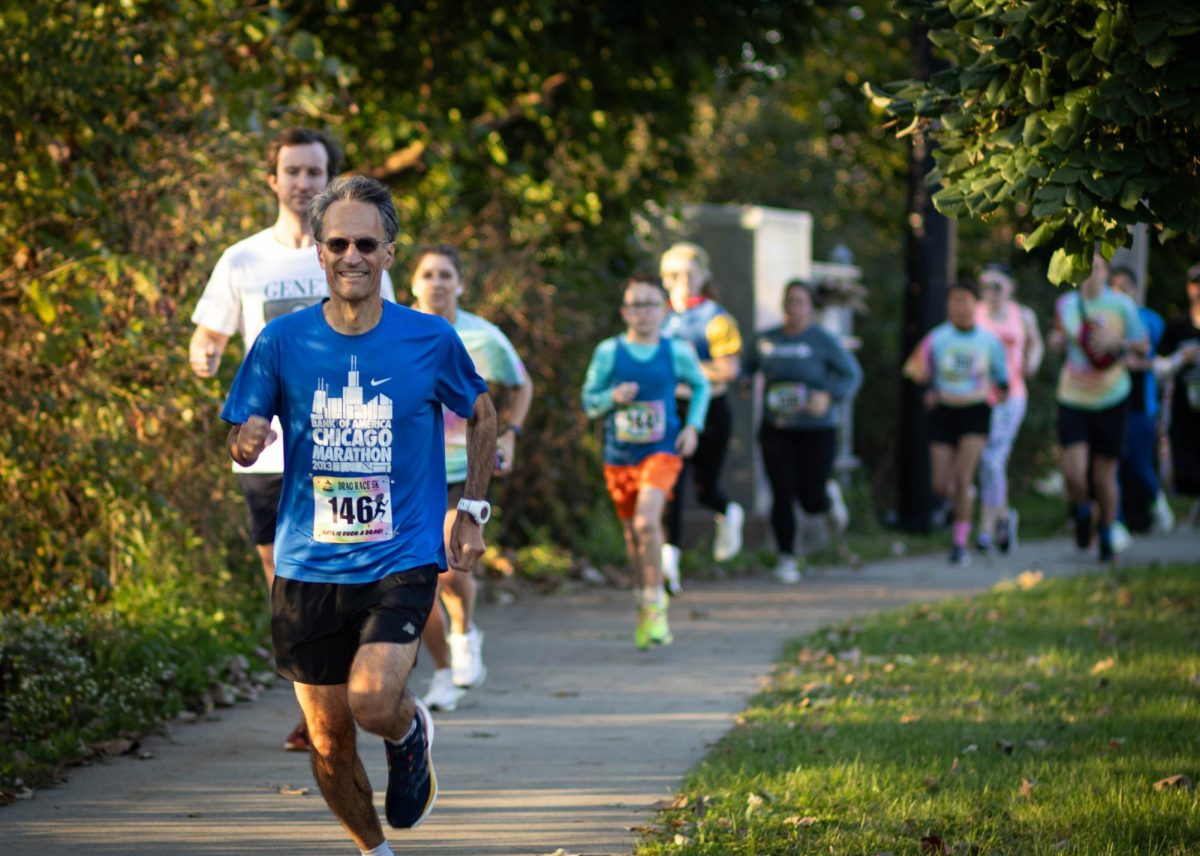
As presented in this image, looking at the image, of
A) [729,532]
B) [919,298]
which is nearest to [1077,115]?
[729,532]

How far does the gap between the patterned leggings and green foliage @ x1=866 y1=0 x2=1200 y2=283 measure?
336 inches

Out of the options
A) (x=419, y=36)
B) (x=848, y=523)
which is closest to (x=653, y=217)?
(x=419, y=36)

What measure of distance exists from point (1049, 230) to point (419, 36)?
8.91 metres

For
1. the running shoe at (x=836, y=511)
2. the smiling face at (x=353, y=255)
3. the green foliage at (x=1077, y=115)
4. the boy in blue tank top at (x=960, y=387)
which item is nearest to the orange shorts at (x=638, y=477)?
the green foliage at (x=1077, y=115)

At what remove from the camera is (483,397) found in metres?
4.86

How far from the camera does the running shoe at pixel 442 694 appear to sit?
24.0 feet

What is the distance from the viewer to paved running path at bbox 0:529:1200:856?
205 inches

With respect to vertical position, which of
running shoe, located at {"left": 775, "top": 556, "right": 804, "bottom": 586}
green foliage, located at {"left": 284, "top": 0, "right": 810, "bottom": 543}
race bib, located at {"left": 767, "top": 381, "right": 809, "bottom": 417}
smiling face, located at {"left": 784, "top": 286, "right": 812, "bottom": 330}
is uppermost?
green foliage, located at {"left": 284, "top": 0, "right": 810, "bottom": 543}

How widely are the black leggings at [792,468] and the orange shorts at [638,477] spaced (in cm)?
324

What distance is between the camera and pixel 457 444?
7.32 metres

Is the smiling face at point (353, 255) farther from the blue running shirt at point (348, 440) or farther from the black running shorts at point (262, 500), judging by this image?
the black running shorts at point (262, 500)

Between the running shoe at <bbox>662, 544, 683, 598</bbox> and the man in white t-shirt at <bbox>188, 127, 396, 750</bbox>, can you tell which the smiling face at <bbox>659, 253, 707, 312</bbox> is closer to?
the running shoe at <bbox>662, 544, 683, 598</bbox>

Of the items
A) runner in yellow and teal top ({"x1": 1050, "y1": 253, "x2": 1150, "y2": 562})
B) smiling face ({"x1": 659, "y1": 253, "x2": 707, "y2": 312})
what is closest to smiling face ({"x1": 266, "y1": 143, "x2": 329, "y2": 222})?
smiling face ({"x1": 659, "y1": 253, "x2": 707, "y2": 312})

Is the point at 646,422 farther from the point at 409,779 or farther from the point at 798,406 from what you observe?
the point at 409,779
